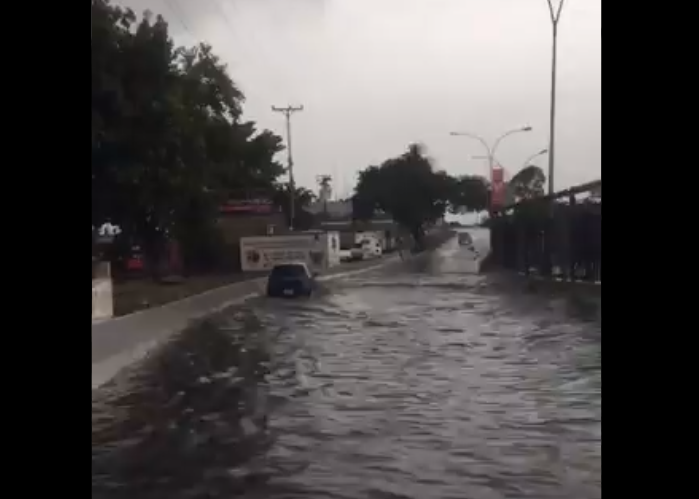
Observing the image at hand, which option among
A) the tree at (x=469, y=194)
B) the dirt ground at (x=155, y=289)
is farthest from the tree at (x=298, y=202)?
the tree at (x=469, y=194)

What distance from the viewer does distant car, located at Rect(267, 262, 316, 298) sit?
859 centimetres

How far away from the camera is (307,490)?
16.6 ft

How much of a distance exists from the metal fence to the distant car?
3.50 metres

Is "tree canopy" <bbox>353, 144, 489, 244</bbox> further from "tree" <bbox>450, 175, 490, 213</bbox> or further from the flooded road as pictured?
the flooded road

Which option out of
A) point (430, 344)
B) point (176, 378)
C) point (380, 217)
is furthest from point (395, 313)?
point (176, 378)

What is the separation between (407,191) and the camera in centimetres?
921

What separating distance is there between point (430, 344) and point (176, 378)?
2.35m

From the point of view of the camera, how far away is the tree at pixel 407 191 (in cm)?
862

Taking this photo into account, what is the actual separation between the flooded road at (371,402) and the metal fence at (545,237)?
117cm

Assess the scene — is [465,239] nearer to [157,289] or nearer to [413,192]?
[413,192]

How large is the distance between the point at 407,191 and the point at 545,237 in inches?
211

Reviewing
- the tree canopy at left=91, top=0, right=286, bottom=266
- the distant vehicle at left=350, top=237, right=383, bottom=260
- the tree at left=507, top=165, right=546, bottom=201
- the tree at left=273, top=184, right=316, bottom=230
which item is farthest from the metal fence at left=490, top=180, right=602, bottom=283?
the tree canopy at left=91, top=0, right=286, bottom=266
